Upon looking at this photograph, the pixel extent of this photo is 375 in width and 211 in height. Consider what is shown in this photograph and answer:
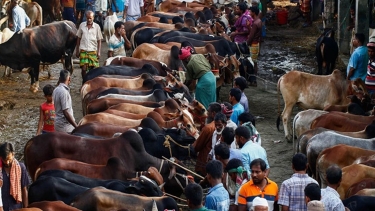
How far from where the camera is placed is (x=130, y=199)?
8.91m

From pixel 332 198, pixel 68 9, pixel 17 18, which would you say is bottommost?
pixel 332 198

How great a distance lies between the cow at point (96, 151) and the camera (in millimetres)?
10602

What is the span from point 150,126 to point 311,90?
4.49 metres

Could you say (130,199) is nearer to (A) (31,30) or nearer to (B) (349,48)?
(A) (31,30)

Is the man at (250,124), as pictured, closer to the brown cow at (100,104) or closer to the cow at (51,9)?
the brown cow at (100,104)

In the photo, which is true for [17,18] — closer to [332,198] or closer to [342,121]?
[342,121]

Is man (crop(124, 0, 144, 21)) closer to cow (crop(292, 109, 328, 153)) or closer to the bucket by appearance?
the bucket

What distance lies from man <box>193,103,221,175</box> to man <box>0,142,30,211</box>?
2.59m

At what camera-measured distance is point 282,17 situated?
29.2 meters

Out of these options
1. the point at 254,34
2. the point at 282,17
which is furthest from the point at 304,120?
the point at 282,17

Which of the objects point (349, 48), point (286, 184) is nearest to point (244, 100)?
point (286, 184)

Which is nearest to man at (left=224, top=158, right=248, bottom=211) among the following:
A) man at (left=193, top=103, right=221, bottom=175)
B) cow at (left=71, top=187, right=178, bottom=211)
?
cow at (left=71, top=187, right=178, bottom=211)

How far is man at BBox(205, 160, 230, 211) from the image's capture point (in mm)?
8367

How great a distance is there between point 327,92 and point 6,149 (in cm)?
742
